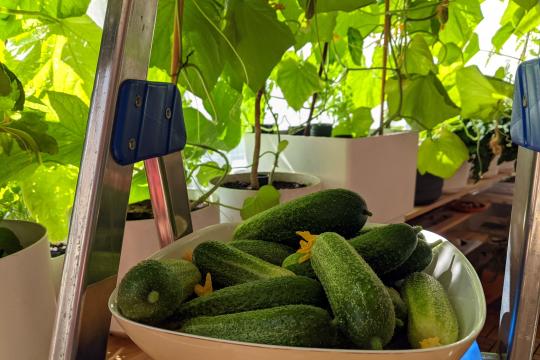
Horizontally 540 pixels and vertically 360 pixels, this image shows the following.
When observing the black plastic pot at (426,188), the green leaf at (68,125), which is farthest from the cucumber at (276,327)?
the black plastic pot at (426,188)

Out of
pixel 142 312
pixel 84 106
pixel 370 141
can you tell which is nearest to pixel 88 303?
pixel 142 312

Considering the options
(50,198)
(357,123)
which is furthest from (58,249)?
(357,123)

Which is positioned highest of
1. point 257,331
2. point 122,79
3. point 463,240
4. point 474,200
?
point 122,79

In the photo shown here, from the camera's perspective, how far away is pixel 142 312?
259 millimetres

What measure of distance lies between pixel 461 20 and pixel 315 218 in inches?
27.6

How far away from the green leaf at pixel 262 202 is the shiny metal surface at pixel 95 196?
31 cm

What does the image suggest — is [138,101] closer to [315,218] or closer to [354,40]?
[315,218]

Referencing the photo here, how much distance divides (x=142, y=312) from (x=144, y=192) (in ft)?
0.92

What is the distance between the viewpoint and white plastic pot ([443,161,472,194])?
1165mm

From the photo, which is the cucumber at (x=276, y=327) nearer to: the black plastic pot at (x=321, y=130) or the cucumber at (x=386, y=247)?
the cucumber at (x=386, y=247)

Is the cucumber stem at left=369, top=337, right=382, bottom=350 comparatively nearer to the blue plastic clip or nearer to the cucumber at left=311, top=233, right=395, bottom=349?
the cucumber at left=311, top=233, right=395, bottom=349

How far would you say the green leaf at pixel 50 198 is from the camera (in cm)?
48

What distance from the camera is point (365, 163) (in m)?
0.72

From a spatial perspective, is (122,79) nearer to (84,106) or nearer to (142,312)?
(142,312)
